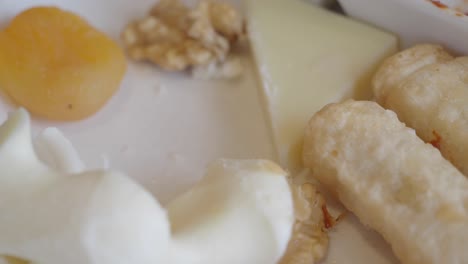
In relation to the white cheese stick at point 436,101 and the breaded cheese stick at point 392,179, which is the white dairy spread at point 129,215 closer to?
the breaded cheese stick at point 392,179

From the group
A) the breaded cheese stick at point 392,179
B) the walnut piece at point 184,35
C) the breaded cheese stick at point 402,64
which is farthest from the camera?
the walnut piece at point 184,35

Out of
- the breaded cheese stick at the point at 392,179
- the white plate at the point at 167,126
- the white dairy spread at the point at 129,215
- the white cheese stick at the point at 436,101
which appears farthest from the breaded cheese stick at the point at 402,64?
the white dairy spread at the point at 129,215

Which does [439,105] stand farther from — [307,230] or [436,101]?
[307,230]

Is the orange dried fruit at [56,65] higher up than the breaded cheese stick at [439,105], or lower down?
lower down

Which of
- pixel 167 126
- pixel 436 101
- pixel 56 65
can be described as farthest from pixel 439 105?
pixel 56 65

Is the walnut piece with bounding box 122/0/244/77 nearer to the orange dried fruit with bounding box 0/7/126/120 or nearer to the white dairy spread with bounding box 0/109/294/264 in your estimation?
the orange dried fruit with bounding box 0/7/126/120

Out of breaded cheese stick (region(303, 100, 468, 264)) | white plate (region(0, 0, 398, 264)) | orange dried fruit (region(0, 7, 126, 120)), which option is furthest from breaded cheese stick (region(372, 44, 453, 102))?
orange dried fruit (region(0, 7, 126, 120))
